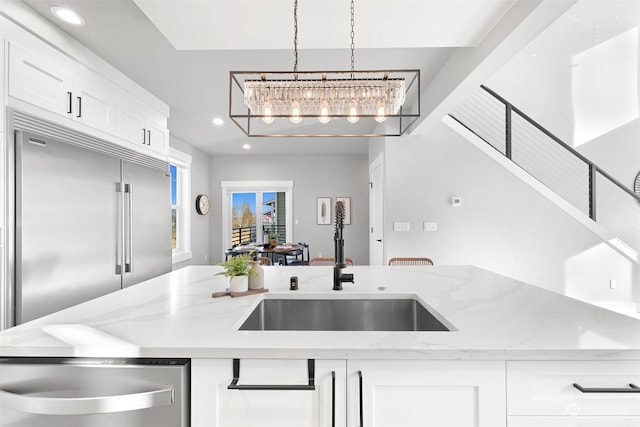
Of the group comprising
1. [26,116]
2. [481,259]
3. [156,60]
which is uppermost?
[156,60]

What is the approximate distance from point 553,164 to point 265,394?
523 cm

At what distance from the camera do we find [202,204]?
265 inches

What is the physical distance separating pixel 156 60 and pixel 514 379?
335 cm

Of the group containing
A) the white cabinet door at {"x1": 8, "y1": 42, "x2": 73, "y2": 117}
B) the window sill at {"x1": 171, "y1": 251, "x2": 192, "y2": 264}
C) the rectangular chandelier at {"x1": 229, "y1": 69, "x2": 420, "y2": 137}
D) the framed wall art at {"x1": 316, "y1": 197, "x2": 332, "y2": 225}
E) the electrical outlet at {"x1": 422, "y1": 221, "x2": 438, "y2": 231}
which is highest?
the white cabinet door at {"x1": 8, "y1": 42, "x2": 73, "y2": 117}

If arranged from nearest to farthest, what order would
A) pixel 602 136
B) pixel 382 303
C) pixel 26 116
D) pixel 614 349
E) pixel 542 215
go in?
pixel 614 349
pixel 382 303
pixel 26 116
pixel 542 215
pixel 602 136

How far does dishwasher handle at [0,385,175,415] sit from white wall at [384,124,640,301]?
3.61m

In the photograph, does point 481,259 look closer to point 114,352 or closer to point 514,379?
point 514,379

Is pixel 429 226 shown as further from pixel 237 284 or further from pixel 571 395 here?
pixel 571 395

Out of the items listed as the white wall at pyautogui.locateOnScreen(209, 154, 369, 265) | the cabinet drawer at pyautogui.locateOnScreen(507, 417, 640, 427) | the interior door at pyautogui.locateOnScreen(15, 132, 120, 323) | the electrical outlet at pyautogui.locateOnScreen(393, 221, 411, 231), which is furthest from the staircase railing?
the interior door at pyautogui.locateOnScreen(15, 132, 120, 323)

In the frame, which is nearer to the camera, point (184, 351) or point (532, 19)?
point (184, 351)

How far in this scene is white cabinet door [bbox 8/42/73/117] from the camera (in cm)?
183

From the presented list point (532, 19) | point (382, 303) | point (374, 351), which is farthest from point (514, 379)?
point (532, 19)

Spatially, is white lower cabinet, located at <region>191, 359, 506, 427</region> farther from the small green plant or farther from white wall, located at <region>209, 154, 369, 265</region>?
white wall, located at <region>209, 154, 369, 265</region>

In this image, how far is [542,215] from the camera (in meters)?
4.05
